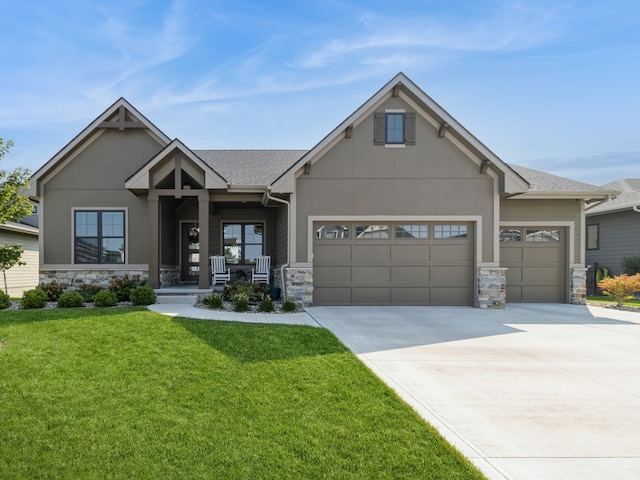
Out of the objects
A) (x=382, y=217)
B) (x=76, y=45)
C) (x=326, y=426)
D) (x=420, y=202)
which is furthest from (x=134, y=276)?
(x=326, y=426)

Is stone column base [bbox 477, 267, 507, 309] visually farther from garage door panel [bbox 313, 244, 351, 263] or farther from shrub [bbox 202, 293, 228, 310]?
shrub [bbox 202, 293, 228, 310]

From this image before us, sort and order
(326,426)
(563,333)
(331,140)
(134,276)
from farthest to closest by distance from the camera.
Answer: (134,276), (331,140), (563,333), (326,426)

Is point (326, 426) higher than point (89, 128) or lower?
lower

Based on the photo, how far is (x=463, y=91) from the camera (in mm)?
13719

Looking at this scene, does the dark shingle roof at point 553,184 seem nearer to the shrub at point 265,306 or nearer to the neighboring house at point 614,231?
the neighboring house at point 614,231

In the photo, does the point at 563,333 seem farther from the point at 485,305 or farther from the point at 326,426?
the point at 326,426

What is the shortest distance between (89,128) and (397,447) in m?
13.7

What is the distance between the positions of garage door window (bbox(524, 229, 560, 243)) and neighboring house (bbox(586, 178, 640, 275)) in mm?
6693

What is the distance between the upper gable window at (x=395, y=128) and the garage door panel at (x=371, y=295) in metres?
4.18

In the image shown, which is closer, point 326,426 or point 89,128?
point 326,426

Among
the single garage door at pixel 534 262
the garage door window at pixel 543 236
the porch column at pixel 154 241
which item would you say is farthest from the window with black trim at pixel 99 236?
the garage door window at pixel 543 236

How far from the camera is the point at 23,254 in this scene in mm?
18250

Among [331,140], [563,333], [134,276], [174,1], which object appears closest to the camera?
[563,333]

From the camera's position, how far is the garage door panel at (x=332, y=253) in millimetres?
11992
